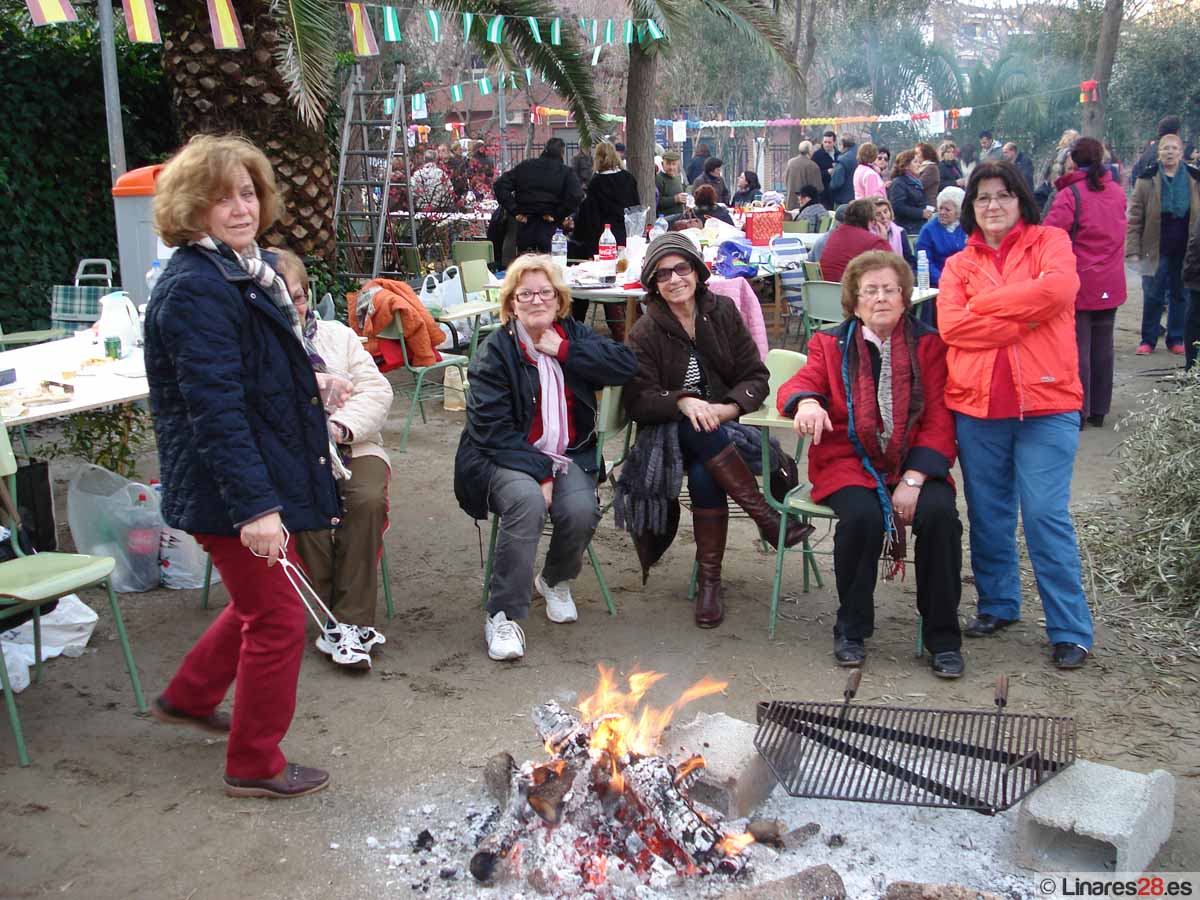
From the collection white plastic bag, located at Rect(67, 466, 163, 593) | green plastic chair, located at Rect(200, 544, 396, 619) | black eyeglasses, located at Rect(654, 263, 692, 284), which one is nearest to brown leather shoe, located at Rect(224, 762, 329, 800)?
green plastic chair, located at Rect(200, 544, 396, 619)

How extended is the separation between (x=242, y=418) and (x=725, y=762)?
162 cm

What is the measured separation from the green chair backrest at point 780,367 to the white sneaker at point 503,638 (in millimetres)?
1454

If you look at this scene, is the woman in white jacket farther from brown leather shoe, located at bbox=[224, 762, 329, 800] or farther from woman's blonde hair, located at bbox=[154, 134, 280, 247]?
woman's blonde hair, located at bbox=[154, 134, 280, 247]

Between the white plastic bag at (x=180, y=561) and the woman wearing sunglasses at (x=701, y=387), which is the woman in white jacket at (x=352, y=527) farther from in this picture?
the woman wearing sunglasses at (x=701, y=387)

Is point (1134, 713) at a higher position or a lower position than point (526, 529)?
lower

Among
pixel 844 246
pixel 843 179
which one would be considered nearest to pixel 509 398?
pixel 844 246

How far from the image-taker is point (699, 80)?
3306 centimetres

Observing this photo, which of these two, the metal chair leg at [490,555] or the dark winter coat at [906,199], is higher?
the dark winter coat at [906,199]

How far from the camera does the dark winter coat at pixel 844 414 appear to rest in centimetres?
417

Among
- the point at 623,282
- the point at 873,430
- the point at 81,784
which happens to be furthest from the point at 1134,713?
the point at 623,282

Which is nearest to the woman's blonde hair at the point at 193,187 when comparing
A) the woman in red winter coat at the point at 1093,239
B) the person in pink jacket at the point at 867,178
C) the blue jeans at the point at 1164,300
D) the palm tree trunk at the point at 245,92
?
the palm tree trunk at the point at 245,92

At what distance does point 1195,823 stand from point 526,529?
7.83 feet

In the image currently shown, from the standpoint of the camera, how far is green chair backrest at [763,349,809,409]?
15.8 ft

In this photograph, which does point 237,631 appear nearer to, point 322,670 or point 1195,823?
point 322,670
